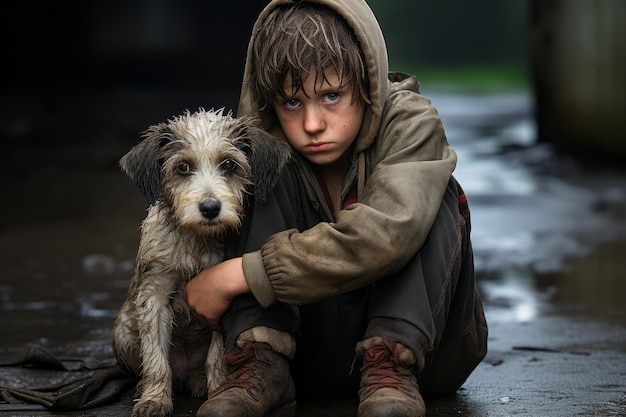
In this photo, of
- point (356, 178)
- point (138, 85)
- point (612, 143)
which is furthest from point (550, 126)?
point (356, 178)

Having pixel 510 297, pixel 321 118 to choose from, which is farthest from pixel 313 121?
pixel 510 297

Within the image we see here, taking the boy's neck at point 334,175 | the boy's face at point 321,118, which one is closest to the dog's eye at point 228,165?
the boy's face at point 321,118

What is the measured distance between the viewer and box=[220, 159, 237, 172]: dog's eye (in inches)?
141

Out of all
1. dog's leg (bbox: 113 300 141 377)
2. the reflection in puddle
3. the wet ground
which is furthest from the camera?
the reflection in puddle

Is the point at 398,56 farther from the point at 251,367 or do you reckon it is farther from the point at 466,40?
the point at 251,367

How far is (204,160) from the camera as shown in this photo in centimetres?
356

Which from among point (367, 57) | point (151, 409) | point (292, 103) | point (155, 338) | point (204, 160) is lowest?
point (151, 409)

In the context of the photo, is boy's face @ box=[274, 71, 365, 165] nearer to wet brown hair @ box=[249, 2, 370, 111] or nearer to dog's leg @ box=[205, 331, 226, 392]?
wet brown hair @ box=[249, 2, 370, 111]

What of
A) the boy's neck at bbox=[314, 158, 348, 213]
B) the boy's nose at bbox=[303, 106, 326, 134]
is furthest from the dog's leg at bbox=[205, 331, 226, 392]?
the boy's nose at bbox=[303, 106, 326, 134]

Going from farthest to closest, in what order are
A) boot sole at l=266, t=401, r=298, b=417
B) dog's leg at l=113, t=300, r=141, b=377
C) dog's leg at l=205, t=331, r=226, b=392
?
dog's leg at l=113, t=300, r=141, b=377 < dog's leg at l=205, t=331, r=226, b=392 < boot sole at l=266, t=401, r=298, b=417

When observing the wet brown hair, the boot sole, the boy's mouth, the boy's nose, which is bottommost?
the boot sole

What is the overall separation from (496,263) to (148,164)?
373cm

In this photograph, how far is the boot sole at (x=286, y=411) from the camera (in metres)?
3.52

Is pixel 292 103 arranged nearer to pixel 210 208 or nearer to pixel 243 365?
pixel 210 208
